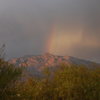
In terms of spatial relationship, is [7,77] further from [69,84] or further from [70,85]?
[69,84]

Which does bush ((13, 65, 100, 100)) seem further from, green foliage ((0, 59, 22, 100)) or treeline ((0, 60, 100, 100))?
green foliage ((0, 59, 22, 100))

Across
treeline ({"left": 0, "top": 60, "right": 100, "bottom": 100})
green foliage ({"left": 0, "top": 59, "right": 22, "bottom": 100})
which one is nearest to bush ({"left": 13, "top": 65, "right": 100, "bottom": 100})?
treeline ({"left": 0, "top": 60, "right": 100, "bottom": 100})

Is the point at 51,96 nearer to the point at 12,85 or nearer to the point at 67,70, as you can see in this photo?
the point at 67,70

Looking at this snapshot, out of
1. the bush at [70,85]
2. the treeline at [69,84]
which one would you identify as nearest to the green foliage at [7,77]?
the treeline at [69,84]

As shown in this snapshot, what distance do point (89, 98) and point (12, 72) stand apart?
1527 inches

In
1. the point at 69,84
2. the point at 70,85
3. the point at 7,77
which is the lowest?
the point at 70,85

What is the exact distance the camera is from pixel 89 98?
162ft

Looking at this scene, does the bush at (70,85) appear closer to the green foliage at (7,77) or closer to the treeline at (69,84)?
the treeline at (69,84)

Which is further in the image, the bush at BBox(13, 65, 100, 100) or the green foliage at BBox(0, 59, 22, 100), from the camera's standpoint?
the bush at BBox(13, 65, 100, 100)

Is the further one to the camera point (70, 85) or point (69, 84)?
point (69, 84)

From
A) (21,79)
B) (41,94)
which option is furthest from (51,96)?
(21,79)

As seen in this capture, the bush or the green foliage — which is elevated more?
the green foliage

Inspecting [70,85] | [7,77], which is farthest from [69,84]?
[7,77]

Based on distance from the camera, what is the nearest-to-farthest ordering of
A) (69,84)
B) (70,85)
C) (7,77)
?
1. (7,77)
2. (70,85)
3. (69,84)
